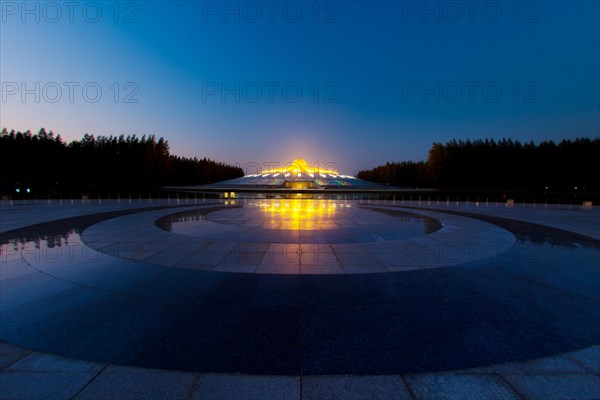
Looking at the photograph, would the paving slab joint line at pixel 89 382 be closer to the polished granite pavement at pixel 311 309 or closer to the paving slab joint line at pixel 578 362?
the polished granite pavement at pixel 311 309

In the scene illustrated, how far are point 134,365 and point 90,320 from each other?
5.98ft

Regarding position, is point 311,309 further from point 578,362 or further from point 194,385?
point 578,362

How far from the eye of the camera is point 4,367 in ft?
12.0

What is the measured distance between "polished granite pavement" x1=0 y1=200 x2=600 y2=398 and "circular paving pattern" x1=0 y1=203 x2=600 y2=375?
3cm

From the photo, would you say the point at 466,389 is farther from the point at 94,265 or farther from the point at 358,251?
the point at 94,265

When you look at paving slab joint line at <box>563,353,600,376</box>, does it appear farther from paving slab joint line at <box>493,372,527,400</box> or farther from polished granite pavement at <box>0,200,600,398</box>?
paving slab joint line at <box>493,372,527,400</box>

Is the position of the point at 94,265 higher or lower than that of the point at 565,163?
lower

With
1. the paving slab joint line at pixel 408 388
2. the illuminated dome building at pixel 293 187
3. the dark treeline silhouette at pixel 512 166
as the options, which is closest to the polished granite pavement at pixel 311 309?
the paving slab joint line at pixel 408 388

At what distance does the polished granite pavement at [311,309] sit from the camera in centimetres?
371

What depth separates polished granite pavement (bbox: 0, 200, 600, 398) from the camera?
3709 millimetres

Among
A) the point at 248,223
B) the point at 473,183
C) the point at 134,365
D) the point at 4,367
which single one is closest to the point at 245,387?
the point at 134,365

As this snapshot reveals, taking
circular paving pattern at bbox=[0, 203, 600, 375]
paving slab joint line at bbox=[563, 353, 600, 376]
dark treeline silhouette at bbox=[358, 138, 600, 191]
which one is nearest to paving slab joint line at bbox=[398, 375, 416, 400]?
circular paving pattern at bbox=[0, 203, 600, 375]

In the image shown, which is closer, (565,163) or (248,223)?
(248,223)

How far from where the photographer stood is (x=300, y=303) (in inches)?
215
